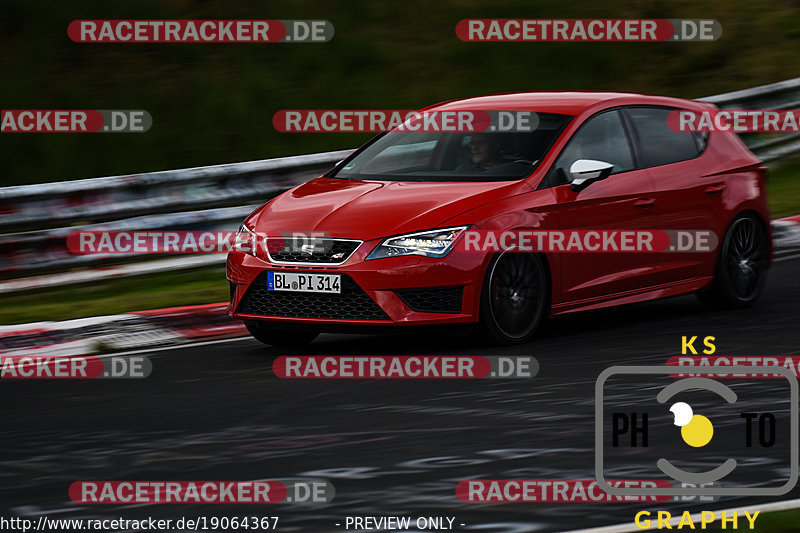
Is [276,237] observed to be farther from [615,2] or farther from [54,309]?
[615,2]

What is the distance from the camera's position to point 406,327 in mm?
8594

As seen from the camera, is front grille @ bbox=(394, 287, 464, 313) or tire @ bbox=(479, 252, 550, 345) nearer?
front grille @ bbox=(394, 287, 464, 313)

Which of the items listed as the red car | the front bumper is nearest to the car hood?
the red car

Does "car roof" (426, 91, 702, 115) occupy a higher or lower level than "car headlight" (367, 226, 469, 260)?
higher

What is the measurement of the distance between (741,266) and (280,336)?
338cm

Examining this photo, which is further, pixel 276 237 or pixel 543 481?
pixel 276 237

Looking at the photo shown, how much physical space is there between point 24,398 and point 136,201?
4606 mm

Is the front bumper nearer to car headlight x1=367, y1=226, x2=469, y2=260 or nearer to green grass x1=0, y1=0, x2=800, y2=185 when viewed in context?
car headlight x1=367, y1=226, x2=469, y2=260

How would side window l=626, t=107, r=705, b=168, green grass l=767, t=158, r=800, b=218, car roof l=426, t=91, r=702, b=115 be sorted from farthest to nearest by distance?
green grass l=767, t=158, r=800, b=218 < side window l=626, t=107, r=705, b=168 < car roof l=426, t=91, r=702, b=115

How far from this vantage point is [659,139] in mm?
10117

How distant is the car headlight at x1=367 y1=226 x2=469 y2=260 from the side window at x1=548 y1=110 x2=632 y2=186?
110 centimetres

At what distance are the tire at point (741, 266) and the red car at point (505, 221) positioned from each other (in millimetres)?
12

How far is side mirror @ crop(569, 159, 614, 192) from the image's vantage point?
9.21 m

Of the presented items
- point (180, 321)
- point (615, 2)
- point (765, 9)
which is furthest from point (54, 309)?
point (765, 9)
